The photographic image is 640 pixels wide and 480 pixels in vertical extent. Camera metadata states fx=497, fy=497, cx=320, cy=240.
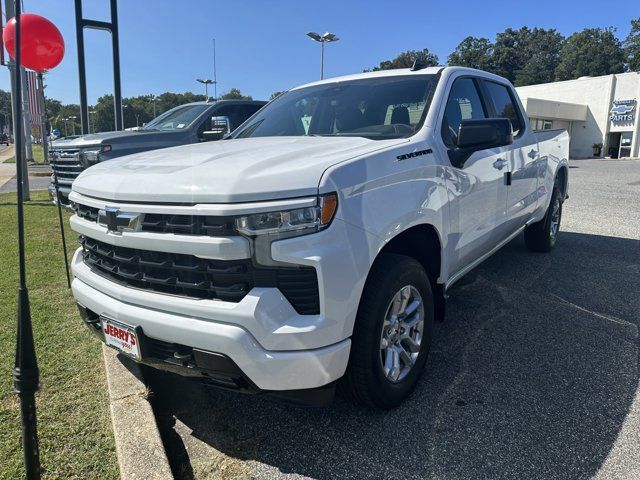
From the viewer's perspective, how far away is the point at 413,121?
3168 mm

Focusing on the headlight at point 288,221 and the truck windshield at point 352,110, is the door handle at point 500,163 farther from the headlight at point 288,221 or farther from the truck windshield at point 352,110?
the headlight at point 288,221

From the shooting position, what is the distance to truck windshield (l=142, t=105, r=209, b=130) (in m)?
7.90

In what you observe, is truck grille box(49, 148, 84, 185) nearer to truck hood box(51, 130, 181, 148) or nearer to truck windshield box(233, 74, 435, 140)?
truck hood box(51, 130, 181, 148)

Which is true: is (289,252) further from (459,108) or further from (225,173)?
(459,108)

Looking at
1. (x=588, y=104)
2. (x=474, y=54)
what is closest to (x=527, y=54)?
(x=474, y=54)

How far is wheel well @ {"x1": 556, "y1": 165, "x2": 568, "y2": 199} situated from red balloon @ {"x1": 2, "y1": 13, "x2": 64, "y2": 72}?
7.81 m

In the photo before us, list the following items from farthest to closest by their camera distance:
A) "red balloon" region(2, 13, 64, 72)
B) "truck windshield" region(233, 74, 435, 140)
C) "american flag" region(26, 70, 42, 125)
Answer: "american flag" region(26, 70, 42, 125)
"red balloon" region(2, 13, 64, 72)
"truck windshield" region(233, 74, 435, 140)

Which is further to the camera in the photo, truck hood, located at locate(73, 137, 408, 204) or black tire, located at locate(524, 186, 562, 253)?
black tire, located at locate(524, 186, 562, 253)

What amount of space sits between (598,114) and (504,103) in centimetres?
4323

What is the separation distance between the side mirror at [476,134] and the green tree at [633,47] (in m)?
77.3

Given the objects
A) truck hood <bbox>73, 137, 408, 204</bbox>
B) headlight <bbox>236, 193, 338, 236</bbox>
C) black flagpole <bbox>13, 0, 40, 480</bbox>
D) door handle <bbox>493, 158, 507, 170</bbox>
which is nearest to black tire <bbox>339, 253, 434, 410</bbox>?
headlight <bbox>236, 193, 338, 236</bbox>

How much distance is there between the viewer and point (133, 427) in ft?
8.29

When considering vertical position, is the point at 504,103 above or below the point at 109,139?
above

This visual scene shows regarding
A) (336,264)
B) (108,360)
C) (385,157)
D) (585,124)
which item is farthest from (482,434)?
(585,124)
